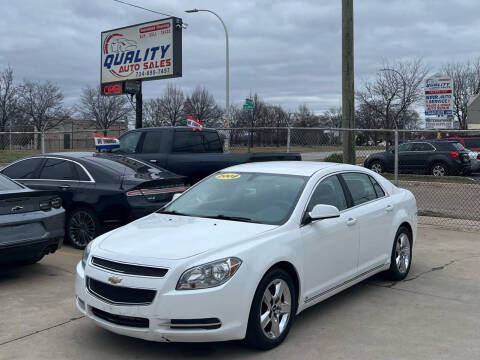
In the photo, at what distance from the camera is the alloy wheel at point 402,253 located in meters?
6.79

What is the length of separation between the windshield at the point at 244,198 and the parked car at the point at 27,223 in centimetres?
180

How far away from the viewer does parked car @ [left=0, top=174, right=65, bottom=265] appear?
20.9 ft

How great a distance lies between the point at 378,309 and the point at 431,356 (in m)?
1.24

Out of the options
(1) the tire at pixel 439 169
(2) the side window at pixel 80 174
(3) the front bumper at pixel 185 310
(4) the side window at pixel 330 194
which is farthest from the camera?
(1) the tire at pixel 439 169

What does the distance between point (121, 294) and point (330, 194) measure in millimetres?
2479

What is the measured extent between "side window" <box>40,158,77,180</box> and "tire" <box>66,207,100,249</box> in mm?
639

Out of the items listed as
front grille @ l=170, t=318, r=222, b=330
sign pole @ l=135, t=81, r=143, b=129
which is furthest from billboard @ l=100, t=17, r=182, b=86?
front grille @ l=170, t=318, r=222, b=330

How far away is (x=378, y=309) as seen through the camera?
18.8ft

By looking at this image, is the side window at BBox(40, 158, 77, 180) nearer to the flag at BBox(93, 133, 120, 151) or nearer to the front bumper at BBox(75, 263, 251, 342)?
the flag at BBox(93, 133, 120, 151)

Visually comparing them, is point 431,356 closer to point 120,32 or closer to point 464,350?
point 464,350

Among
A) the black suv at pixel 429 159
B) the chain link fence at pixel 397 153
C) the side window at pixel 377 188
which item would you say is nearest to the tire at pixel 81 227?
the side window at pixel 377 188

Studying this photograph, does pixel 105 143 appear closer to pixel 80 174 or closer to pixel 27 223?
pixel 80 174

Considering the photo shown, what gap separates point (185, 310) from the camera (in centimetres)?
410

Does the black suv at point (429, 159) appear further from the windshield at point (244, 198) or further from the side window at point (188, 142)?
the windshield at point (244, 198)
